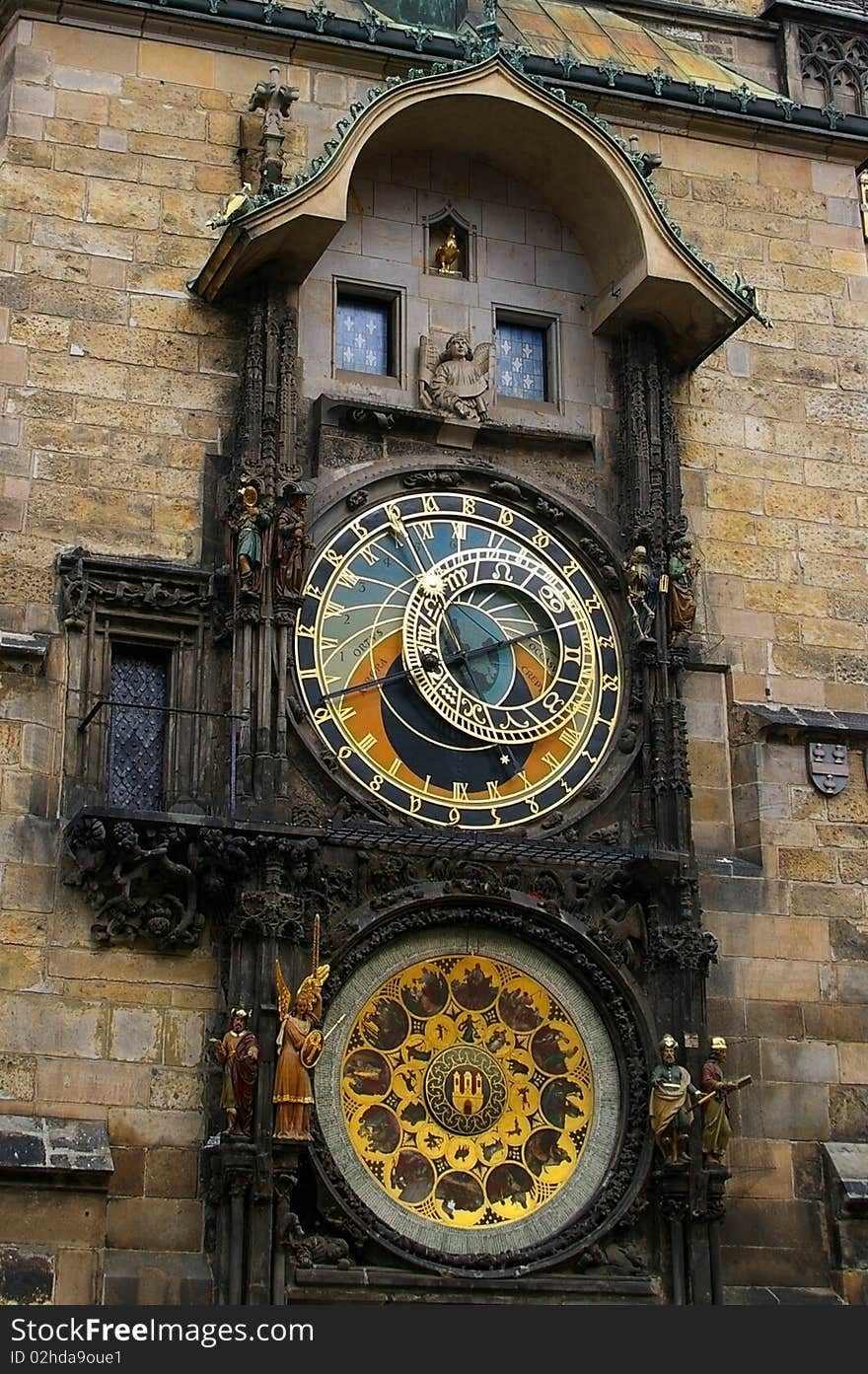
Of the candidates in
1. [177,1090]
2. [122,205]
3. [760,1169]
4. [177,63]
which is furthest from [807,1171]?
[177,63]

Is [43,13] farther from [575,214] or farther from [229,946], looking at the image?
[229,946]

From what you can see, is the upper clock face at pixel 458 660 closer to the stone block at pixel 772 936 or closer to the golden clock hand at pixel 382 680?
the golden clock hand at pixel 382 680

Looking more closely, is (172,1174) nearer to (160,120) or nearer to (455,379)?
(455,379)

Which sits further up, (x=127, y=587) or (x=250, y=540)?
(x=250, y=540)

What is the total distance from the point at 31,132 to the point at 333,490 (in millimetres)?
2713

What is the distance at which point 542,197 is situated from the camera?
16.0 metres

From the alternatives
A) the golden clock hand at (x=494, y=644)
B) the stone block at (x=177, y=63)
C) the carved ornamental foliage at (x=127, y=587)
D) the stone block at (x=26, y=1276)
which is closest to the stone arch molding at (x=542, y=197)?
the stone block at (x=177, y=63)

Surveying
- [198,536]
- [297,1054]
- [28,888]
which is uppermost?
[198,536]

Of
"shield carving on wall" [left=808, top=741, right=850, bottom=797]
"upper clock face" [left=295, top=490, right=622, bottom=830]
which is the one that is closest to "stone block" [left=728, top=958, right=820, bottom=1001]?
"shield carving on wall" [left=808, top=741, right=850, bottom=797]

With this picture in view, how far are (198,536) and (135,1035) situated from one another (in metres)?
2.84

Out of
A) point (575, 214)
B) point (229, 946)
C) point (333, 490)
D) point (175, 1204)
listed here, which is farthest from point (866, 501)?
point (175, 1204)

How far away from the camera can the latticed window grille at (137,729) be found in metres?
14.0

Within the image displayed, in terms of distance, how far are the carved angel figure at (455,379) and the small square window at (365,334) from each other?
0.22m

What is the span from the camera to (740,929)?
48.5ft
